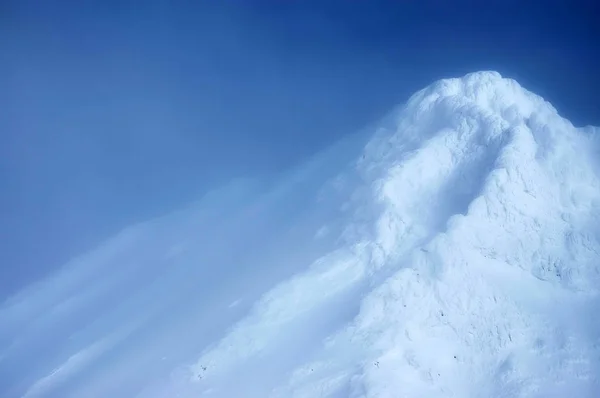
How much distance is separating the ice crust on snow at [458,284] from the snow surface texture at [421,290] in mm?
92

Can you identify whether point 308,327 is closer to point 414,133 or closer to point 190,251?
point 190,251

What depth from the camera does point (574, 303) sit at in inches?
1075

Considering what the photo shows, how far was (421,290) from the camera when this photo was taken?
28.1 metres

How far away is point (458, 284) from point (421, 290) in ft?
7.55

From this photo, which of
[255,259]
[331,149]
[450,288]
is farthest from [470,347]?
[331,149]

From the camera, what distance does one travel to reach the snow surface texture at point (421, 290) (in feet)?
83.6

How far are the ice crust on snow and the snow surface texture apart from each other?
92 millimetres

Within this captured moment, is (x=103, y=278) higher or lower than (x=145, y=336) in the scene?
higher

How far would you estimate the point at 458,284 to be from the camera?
27.9m

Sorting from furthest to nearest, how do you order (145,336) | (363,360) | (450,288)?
1. (145,336)
2. (450,288)
3. (363,360)

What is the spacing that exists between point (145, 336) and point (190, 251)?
891 cm

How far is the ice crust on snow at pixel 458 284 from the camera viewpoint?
987 inches

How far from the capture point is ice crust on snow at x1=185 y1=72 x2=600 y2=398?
82.3ft

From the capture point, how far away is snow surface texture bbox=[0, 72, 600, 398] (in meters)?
25.5
